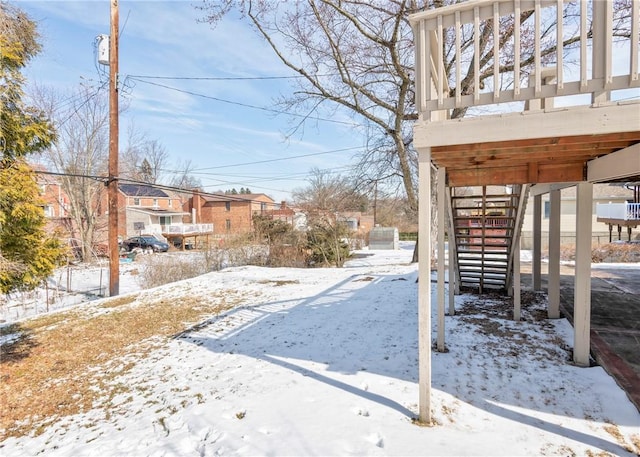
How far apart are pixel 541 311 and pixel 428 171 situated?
154 inches

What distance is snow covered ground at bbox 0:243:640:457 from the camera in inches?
95.5

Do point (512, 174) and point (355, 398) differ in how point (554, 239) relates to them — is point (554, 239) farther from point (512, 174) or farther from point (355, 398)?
point (355, 398)

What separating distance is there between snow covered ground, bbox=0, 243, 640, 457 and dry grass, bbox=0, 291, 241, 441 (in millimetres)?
228

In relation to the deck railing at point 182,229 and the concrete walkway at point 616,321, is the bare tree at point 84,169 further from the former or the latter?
the concrete walkway at point 616,321

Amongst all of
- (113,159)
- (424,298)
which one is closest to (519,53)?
(424,298)

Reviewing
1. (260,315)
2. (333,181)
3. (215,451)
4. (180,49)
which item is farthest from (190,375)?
(333,181)

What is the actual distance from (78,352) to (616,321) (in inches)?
288

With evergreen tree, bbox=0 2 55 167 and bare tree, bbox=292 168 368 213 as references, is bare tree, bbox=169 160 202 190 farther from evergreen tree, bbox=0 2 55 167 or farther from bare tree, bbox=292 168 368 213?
evergreen tree, bbox=0 2 55 167

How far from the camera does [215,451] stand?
7.96 ft

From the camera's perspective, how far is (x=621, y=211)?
14219 mm

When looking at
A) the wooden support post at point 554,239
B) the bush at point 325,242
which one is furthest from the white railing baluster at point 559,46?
the bush at point 325,242

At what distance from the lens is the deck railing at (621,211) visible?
13.2 meters

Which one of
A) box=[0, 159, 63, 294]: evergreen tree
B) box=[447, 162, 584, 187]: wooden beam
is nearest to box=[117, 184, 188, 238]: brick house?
box=[0, 159, 63, 294]: evergreen tree

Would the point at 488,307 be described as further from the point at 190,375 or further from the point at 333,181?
the point at 333,181
